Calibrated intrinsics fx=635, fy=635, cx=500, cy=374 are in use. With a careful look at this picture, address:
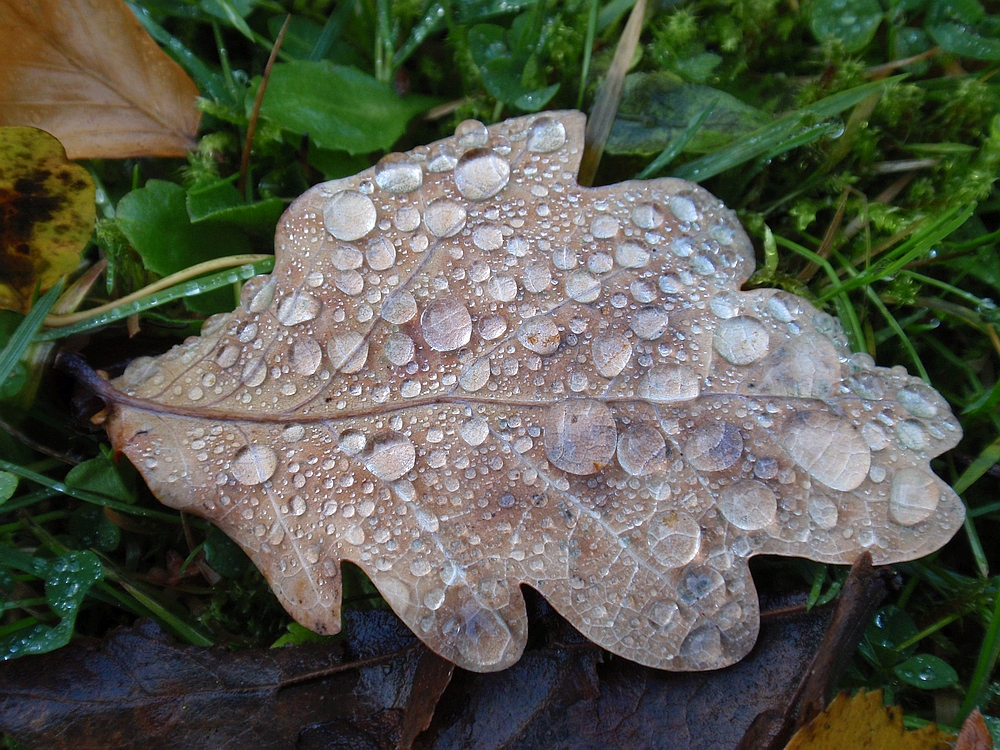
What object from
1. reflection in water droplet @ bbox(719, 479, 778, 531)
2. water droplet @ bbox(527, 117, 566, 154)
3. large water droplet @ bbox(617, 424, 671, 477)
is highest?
water droplet @ bbox(527, 117, 566, 154)

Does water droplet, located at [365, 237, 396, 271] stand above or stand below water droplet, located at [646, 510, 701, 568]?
above

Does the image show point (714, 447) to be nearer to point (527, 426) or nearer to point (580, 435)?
point (580, 435)

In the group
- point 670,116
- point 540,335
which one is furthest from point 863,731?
point 670,116

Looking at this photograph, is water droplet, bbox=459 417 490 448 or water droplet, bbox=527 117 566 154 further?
water droplet, bbox=527 117 566 154

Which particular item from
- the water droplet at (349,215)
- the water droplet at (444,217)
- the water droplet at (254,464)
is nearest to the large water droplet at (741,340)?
the water droplet at (444,217)

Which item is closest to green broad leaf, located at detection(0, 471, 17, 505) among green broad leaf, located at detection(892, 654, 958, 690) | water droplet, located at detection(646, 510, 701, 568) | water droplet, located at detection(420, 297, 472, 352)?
water droplet, located at detection(420, 297, 472, 352)

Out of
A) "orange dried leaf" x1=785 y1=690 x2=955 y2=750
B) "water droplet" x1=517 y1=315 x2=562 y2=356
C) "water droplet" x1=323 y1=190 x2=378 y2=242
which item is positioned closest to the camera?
"orange dried leaf" x1=785 y1=690 x2=955 y2=750

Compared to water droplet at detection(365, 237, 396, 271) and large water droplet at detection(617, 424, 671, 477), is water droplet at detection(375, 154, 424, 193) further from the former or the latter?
large water droplet at detection(617, 424, 671, 477)
